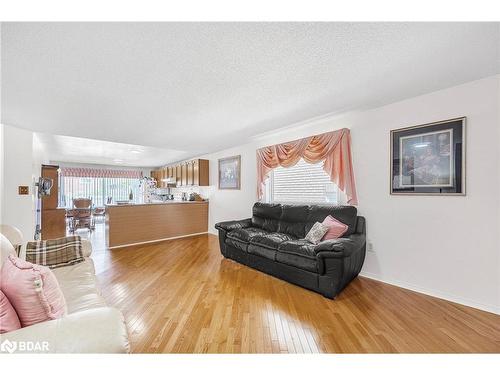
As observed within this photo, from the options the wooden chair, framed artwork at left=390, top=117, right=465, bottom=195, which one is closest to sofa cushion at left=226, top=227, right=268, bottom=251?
framed artwork at left=390, top=117, right=465, bottom=195

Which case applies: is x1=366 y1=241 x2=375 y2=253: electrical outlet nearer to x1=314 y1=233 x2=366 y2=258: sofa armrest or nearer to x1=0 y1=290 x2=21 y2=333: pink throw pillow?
x1=314 y1=233 x2=366 y2=258: sofa armrest

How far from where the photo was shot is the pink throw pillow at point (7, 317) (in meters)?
0.87

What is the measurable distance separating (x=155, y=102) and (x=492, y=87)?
3539 mm

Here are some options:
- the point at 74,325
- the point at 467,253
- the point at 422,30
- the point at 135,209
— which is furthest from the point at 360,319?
the point at 135,209

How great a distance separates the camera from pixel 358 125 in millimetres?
2988

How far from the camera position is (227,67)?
1.81m

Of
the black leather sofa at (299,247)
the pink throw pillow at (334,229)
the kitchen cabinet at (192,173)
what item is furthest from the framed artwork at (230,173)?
the pink throw pillow at (334,229)

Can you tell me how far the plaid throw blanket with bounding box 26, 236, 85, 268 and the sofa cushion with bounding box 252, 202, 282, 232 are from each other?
260 centimetres

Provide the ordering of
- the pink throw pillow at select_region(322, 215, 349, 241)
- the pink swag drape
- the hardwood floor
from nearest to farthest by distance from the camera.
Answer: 1. the hardwood floor
2. the pink throw pillow at select_region(322, 215, 349, 241)
3. the pink swag drape

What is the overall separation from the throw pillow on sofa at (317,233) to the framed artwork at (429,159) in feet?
3.23

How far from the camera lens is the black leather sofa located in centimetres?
227

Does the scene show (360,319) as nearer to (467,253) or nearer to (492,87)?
(467,253)

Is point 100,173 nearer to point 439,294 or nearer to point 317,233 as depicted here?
point 317,233

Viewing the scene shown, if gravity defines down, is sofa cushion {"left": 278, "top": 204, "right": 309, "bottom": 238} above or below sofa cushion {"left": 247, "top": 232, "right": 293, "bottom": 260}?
above
